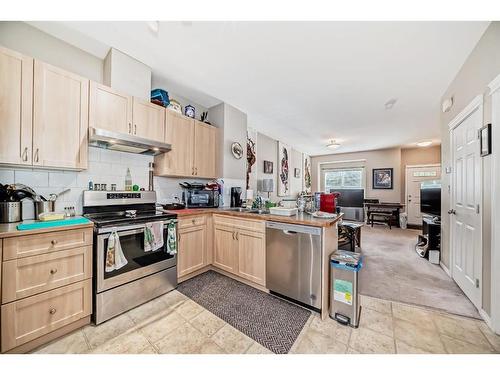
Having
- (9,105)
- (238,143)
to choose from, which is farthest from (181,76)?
(9,105)

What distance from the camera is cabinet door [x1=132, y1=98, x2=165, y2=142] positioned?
2252 millimetres

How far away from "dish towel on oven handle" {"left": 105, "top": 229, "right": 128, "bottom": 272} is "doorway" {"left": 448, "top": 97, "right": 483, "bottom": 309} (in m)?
3.40

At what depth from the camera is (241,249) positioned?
2.35 metres

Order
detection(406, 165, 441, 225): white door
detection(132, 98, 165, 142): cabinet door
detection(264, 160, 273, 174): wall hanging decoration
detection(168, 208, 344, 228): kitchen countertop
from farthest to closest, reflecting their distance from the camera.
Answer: detection(406, 165, 441, 225): white door, detection(264, 160, 273, 174): wall hanging decoration, detection(132, 98, 165, 142): cabinet door, detection(168, 208, 344, 228): kitchen countertop

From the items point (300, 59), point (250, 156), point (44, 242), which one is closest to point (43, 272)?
point (44, 242)

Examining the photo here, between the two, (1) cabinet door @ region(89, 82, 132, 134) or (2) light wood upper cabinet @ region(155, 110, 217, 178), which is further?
(2) light wood upper cabinet @ region(155, 110, 217, 178)

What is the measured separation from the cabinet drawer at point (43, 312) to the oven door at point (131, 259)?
14 cm

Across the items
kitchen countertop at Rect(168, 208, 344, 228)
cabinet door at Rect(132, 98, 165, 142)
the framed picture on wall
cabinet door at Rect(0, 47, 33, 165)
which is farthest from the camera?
the framed picture on wall

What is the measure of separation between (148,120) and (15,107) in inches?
41.6

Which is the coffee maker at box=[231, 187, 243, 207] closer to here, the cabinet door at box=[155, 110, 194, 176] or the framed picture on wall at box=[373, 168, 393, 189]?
the cabinet door at box=[155, 110, 194, 176]

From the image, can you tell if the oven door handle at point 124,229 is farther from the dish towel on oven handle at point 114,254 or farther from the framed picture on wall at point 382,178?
the framed picture on wall at point 382,178

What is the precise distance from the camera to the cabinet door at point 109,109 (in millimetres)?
1937

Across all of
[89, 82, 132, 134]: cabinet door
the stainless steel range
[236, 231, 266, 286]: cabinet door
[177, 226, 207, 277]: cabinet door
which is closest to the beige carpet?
[236, 231, 266, 286]: cabinet door
